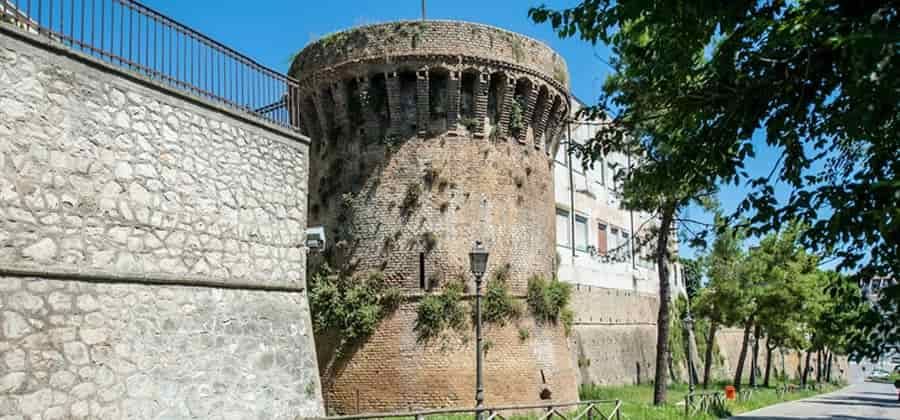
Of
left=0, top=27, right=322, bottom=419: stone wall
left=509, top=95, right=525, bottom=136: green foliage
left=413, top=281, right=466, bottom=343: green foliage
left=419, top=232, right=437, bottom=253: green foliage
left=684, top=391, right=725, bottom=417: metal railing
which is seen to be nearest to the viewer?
left=0, top=27, right=322, bottom=419: stone wall

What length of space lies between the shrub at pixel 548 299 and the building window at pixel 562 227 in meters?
8.36

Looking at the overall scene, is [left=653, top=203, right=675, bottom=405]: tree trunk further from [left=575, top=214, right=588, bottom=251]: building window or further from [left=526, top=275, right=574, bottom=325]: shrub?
[left=575, top=214, right=588, bottom=251]: building window

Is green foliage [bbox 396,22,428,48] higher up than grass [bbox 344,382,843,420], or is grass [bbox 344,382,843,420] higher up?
green foliage [bbox 396,22,428,48]

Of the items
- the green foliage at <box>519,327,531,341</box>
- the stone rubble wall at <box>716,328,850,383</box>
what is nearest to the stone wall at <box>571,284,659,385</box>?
the green foliage at <box>519,327,531,341</box>

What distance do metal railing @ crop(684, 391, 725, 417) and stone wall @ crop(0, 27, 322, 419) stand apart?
43.9ft

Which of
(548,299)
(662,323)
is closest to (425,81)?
(548,299)

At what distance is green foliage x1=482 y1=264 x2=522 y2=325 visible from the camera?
19359mm

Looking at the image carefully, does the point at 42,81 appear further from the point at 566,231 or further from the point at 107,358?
the point at 566,231

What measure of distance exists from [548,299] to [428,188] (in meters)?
4.16

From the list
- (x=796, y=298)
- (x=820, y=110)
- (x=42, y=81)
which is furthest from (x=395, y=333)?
(x=796, y=298)

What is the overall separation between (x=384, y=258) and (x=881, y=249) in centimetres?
1370

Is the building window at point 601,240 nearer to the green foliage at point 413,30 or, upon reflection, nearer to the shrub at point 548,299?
the shrub at point 548,299

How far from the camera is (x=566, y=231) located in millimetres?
30406

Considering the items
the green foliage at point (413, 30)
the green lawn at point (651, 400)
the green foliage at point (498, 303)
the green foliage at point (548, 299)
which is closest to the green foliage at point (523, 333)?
the green foliage at point (498, 303)
